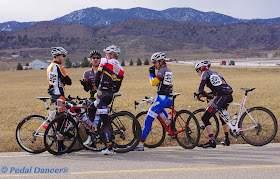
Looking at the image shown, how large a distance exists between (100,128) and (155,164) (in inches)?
68.2

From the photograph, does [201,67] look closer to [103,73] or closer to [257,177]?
[103,73]

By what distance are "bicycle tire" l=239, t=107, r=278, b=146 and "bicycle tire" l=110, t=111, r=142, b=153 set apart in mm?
2503

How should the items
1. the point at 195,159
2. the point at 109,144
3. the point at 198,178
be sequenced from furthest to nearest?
the point at 109,144 < the point at 195,159 < the point at 198,178

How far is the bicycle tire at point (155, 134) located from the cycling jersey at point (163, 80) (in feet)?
2.47

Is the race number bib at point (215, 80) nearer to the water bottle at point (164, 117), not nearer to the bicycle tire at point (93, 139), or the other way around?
the water bottle at point (164, 117)

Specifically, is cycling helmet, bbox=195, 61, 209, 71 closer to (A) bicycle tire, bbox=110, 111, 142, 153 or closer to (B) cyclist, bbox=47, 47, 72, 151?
(A) bicycle tire, bbox=110, 111, 142, 153

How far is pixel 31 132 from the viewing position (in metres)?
7.02

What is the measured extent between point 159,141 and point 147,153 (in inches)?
29.6

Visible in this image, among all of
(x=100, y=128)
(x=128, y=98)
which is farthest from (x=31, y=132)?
(x=128, y=98)

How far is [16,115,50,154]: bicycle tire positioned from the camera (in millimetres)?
6848

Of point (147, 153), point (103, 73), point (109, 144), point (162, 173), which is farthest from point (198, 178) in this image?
point (103, 73)

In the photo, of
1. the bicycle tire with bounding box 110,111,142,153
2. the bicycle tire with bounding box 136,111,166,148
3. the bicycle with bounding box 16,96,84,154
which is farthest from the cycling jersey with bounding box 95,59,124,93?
the bicycle with bounding box 16,96,84,154

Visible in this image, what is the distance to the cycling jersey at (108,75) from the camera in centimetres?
647

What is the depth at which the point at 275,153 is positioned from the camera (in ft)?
21.0
